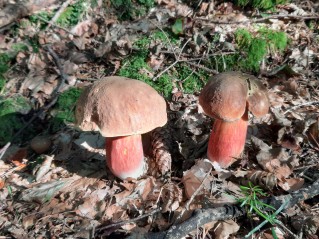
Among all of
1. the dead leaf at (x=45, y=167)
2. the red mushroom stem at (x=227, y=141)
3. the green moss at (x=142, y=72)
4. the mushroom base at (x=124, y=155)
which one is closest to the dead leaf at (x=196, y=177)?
the red mushroom stem at (x=227, y=141)

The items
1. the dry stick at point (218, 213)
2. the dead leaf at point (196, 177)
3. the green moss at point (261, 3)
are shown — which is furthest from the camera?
the green moss at point (261, 3)

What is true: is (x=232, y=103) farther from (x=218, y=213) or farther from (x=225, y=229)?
(x=225, y=229)

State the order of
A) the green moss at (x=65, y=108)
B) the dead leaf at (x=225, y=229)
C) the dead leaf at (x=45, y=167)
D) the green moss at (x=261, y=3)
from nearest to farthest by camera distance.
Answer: the dead leaf at (x=225, y=229) < the dead leaf at (x=45, y=167) < the green moss at (x=65, y=108) < the green moss at (x=261, y=3)

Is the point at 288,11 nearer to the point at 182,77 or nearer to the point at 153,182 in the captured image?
the point at 182,77

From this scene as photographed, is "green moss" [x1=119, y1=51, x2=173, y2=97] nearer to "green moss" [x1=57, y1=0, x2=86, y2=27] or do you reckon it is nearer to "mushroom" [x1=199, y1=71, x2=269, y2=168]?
"mushroom" [x1=199, y1=71, x2=269, y2=168]

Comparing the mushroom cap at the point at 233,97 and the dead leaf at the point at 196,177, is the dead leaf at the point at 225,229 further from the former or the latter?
the mushroom cap at the point at 233,97

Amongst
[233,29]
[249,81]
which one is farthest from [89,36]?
[249,81]

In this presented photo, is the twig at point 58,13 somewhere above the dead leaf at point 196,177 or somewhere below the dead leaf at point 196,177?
above
